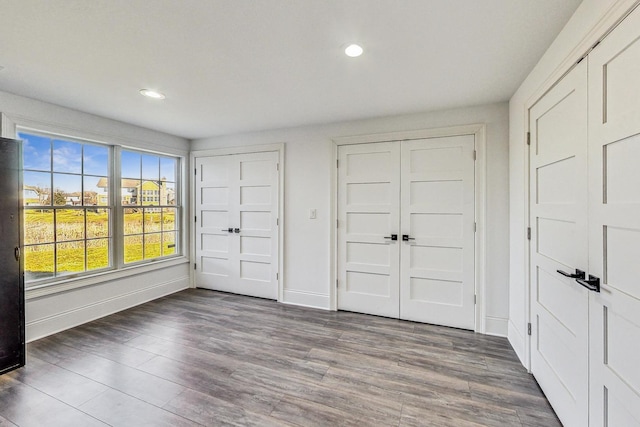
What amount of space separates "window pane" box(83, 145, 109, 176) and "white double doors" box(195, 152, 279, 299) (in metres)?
1.22

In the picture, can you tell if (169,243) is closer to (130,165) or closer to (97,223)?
(97,223)

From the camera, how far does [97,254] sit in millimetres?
3434

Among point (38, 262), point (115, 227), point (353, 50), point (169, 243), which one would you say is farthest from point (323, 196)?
point (38, 262)

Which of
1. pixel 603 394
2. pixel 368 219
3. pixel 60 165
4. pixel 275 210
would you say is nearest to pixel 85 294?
pixel 60 165

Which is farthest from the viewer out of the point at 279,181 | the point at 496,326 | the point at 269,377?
the point at 279,181

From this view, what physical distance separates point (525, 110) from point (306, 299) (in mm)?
3117

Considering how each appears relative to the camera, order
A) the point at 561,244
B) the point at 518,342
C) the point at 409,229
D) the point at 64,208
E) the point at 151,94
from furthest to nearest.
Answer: the point at 409,229 → the point at 64,208 → the point at 151,94 → the point at 518,342 → the point at 561,244

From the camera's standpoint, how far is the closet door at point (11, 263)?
2221 mm

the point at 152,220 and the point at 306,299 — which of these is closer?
the point at 306,299

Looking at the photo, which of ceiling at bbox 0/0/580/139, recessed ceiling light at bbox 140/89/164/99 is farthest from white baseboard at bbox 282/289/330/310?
recessed ceiling light at bbox 140/89/164/99

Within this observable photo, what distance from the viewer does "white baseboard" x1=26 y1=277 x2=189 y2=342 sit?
2822 mm

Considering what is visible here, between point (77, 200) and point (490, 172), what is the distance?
4628 mm

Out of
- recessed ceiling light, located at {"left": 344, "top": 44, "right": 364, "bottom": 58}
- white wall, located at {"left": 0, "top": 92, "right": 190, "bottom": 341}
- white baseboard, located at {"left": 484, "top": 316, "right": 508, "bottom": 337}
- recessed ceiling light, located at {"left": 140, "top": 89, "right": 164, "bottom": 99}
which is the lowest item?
white baseboard, located at {"left": 484, "top": 316, "right": 508, "bottom": 337}

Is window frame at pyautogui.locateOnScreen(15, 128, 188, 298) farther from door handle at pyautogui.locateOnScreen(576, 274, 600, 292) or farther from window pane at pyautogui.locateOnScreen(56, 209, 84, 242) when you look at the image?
door handle at pyautogui.locateOnScreen(576, 274, 600, 292)
